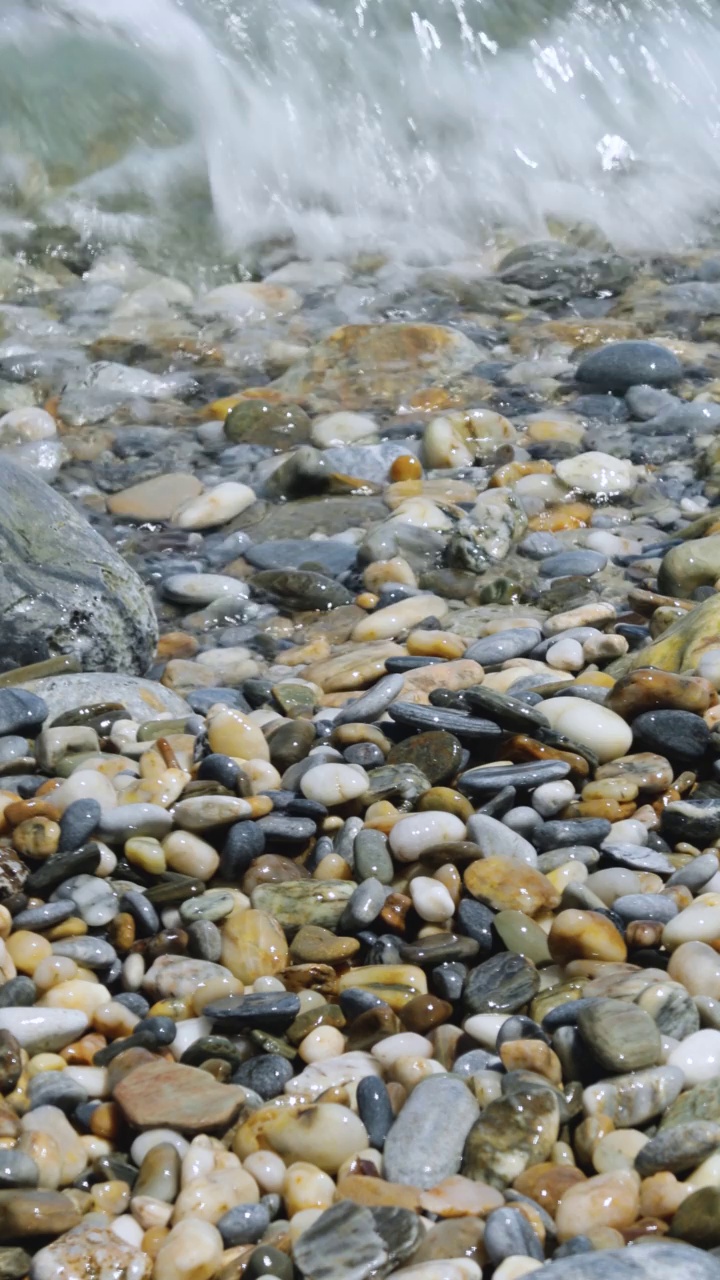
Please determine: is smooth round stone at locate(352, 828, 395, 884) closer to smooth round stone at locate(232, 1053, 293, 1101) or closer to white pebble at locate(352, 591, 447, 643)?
smooth round stone at locate(232, 1053, 293, 1101)

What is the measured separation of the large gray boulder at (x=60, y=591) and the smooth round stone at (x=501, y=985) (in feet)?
5.13

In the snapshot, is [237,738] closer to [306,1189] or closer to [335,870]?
[335,870]

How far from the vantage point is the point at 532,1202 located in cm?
180

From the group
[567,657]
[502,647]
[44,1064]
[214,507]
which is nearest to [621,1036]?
[44,1064]

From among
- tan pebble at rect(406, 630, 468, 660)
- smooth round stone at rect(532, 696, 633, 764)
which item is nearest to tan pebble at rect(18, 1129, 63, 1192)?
smooth round stone at rect(532, 696, 633, 764)

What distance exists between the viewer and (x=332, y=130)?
26.5ft

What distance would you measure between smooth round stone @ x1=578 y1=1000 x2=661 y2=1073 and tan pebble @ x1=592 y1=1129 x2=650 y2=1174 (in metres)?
0.10

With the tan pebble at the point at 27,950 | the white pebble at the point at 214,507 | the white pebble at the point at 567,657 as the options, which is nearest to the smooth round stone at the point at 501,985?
the tan pebble at the point at 27,950

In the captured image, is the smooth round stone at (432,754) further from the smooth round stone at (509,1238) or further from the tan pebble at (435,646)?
the smooth round stone at (509,1238)

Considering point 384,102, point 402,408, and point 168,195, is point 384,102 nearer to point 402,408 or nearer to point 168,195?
point 168,195

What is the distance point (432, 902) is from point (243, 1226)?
0.71 m

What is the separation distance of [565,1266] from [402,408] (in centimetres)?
409

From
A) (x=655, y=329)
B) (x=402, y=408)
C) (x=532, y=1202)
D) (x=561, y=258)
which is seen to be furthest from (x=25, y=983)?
(x=561, y=258)

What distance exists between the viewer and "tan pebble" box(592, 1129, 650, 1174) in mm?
1868
